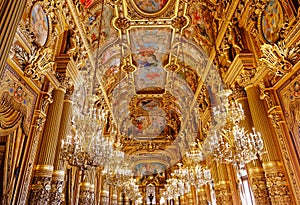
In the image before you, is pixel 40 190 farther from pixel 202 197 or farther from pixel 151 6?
pixel 202 197

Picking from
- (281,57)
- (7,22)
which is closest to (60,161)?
(7,22)

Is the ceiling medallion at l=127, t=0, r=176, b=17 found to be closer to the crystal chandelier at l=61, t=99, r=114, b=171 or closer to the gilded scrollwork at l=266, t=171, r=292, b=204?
the crystal chandelier at l=61, t=99, r=114, b=171

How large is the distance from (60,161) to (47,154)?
70 cm

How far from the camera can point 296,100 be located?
5641 millimetres

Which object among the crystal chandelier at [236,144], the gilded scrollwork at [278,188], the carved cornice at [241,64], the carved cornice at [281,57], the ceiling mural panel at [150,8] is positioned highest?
the ceiling mural panel at [150,8]

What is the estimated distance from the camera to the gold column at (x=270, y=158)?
5.83 metres

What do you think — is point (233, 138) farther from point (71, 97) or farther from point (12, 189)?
point (71, 97)

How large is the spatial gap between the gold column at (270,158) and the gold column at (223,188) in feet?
13.3

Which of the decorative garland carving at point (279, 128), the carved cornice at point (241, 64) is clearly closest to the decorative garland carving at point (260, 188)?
the decorative garland carving at point (279, 128)

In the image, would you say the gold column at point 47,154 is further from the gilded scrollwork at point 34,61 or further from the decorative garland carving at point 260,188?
the decorative garland carving at point 260,188

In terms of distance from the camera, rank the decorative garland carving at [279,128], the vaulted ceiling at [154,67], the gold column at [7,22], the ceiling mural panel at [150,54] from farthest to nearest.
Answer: the ceiling mural panel at [150,54]
the vaulted ceiling at [154,67]
the decorative garland carving at [279,128]
the gold column at [7,22]

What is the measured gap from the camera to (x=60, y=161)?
666 centimetres

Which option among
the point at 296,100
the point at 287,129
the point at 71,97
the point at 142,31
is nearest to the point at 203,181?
the point at 287,129

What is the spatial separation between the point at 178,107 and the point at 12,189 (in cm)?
1498
